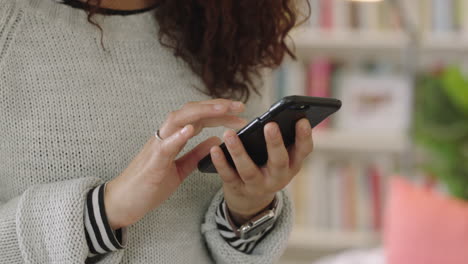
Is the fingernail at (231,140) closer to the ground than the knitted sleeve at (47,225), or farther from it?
farther from it

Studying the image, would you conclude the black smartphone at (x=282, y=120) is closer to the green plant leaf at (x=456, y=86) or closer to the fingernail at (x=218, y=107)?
the fingernail at (x=218, y=107)

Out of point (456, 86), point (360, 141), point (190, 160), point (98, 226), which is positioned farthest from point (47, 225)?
point (360, 141)

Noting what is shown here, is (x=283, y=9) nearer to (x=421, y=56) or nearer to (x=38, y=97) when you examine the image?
(x=38, y=97)

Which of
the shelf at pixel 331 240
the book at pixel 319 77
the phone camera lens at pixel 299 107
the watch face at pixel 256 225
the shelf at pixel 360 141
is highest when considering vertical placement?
the phone camera lens at pixel 299 107

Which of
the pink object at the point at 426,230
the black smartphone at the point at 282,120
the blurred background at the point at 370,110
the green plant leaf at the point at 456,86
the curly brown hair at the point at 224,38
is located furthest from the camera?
the blurred background at the point at 370,110

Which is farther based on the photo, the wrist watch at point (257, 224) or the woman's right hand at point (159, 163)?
the wrist watch at point (257, 224)

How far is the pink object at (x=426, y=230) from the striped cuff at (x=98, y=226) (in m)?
1.16

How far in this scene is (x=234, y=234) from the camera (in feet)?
2.85

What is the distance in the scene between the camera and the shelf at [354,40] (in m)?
2.37

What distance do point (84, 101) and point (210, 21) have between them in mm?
244

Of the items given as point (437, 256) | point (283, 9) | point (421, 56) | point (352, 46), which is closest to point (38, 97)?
point (283, 9)

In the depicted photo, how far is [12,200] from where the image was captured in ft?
2.58

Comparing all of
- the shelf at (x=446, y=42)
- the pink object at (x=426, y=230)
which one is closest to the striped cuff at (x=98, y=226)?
the pink object at (x=426, y=230)

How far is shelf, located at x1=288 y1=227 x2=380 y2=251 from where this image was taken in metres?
2.45
